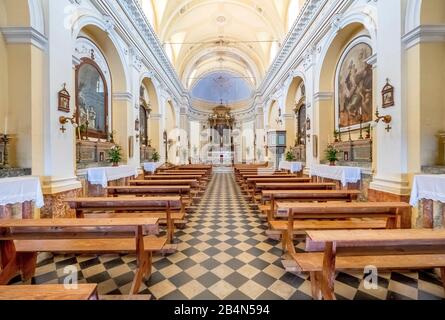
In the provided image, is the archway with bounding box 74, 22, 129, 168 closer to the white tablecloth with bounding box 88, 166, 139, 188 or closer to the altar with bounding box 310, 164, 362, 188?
the white tablecloth with bounding box 88, 166, 139, 188

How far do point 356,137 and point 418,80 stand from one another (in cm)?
290

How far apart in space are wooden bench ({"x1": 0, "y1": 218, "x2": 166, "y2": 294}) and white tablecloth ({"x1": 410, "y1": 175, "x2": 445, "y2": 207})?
3.49 m

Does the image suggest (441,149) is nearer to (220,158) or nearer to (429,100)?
(429,100)

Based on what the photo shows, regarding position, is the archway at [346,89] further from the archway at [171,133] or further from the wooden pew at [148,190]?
the archway at [171,133]

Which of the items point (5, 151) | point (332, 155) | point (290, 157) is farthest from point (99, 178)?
point (290, 157)

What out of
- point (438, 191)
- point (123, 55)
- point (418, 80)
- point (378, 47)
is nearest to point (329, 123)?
point (378, 47)

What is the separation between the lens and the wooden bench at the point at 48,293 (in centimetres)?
118

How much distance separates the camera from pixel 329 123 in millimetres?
7734

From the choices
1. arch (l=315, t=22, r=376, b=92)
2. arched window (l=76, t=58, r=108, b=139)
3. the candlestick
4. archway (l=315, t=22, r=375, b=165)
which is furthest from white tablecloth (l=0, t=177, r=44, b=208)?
arch (l=315, t=22, r=376, b=92)

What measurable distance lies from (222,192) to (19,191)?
555 cm

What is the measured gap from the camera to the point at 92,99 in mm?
6734

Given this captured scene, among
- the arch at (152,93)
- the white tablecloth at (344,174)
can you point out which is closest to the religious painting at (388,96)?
the white tablecloth at (344,174)
